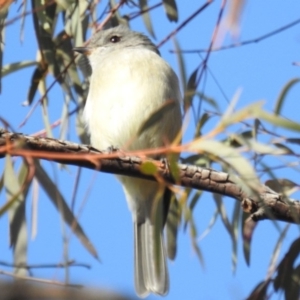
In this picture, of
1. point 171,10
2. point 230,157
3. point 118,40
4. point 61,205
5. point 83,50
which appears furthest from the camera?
point 118,40

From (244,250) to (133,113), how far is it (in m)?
0.89

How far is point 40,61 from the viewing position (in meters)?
2.74

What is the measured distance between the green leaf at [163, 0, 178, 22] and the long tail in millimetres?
833

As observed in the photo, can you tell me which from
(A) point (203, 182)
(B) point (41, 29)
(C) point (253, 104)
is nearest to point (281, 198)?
(A) point (203, 182)

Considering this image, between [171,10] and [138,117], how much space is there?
51cm

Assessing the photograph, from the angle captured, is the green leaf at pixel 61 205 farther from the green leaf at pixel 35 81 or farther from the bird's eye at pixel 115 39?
the bird's eye at pixel 115 39

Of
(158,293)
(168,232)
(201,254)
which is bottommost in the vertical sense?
(158,293)

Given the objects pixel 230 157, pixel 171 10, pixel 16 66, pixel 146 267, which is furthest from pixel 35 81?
pixel 230 157

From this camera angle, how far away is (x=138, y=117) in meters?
2.88

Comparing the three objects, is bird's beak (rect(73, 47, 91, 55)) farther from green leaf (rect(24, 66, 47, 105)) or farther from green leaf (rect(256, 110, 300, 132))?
green leaf (rect(256, 110, 300, 132))

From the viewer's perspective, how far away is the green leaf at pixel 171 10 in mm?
2604

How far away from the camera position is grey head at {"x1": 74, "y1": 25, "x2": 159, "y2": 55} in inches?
141

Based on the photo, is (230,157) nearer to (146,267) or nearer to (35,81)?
(35,81)

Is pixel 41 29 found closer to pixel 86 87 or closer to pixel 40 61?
pixel 40 61
